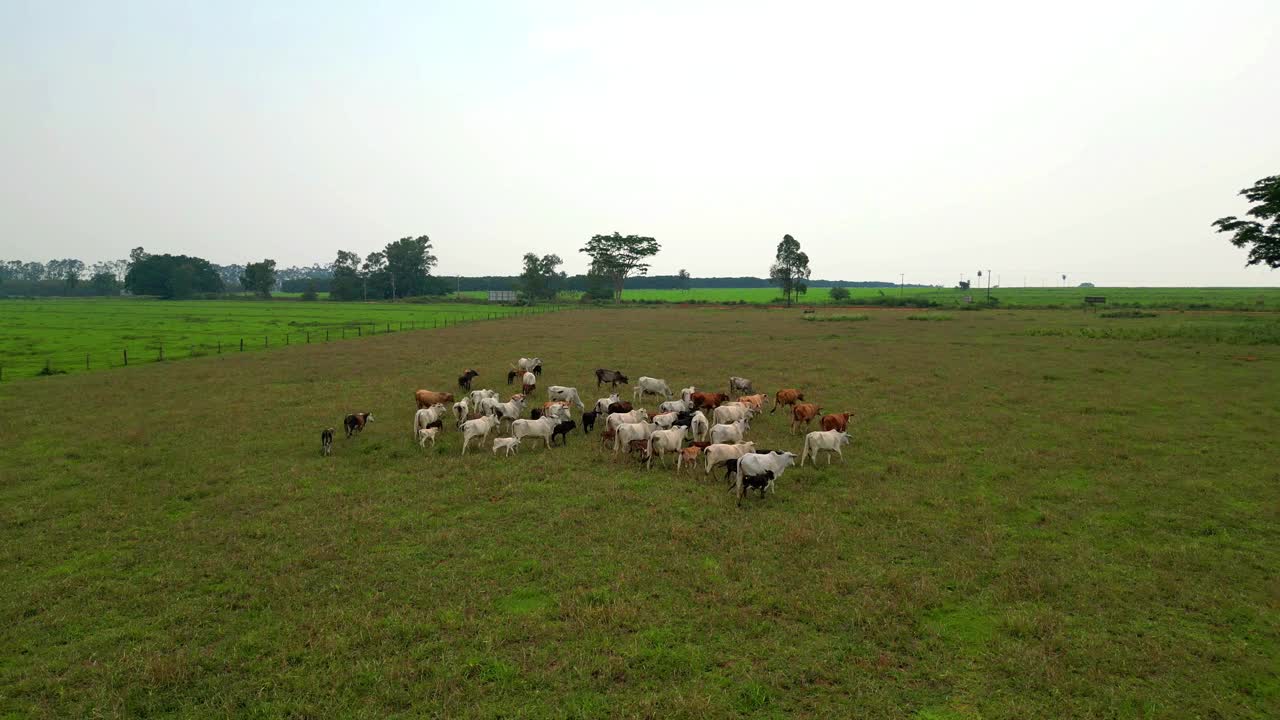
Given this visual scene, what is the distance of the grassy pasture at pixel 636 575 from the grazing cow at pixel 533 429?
0.85 metres

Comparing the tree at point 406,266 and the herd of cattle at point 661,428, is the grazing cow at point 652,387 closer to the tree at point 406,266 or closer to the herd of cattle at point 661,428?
the herd of cattle at point 661,428

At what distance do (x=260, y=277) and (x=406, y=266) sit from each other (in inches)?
1490

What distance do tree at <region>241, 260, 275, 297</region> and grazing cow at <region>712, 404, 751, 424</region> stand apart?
163960mm

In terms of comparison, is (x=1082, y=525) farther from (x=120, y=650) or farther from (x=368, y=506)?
(x=120, y=650)

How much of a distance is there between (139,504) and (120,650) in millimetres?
5914

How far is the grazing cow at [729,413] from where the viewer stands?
55.9ft

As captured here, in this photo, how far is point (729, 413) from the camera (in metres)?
17.2

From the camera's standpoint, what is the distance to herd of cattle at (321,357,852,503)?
13106mm

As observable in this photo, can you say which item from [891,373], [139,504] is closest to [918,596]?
[139,504]

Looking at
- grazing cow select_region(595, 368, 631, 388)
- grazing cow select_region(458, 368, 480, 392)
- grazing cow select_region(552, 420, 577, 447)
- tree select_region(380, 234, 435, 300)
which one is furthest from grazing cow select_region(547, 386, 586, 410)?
tree select_region(380, 234, 435, 300)

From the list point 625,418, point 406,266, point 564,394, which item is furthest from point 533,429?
point 406,266

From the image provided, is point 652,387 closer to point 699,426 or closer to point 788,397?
point 788,397

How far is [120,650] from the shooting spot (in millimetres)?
7059

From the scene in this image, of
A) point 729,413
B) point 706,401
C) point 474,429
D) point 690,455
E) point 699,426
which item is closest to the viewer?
point 690,455
